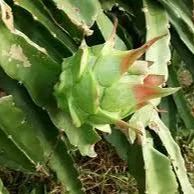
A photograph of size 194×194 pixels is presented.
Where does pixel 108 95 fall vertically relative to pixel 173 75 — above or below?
above

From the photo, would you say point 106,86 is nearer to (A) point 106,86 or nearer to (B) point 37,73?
(A) point 106,86

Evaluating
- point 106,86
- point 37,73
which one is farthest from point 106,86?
point 37,73

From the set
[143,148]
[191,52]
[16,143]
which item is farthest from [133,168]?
[191,52]

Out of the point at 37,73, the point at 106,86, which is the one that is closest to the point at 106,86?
the point at 106,86

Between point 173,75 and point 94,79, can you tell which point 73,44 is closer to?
point 94,79

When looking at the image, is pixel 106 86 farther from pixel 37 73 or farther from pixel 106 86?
pixel 37 73
